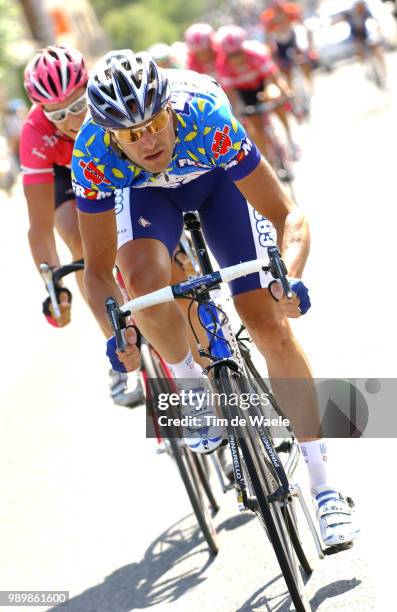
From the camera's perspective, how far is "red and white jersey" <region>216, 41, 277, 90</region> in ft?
51.4

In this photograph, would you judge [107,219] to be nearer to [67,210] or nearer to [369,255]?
[67,210]

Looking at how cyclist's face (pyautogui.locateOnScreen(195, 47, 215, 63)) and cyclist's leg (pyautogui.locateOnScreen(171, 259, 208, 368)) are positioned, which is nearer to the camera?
cyclist's leg (pyautogui.locateOnScreen(171, 259, 208, 368))

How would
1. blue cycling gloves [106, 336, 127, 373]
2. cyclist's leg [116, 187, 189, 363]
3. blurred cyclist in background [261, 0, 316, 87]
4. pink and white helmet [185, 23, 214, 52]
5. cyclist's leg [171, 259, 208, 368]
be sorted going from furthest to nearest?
blurred cyclist in background [261, 0, 316, 87]
pink and white helmet [185, 23, 214, 52]
cyclist's leg [171, 259, 208, 368]
cyclist's leg [116, 187, 189, 363]
blue cycling gloves [106, 336, 127, 373]

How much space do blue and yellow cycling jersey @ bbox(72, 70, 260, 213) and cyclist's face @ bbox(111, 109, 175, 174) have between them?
11 centimetres

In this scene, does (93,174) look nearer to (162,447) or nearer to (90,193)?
(90,193)

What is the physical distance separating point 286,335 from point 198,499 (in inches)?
41.0

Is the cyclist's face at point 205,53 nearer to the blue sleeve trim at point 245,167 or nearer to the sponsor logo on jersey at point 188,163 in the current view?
A: the sponsor logo on jersey at point 188,163

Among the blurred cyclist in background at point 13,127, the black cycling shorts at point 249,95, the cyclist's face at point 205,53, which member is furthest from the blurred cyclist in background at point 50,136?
Result: the blurred cyclist in background at point 13,127

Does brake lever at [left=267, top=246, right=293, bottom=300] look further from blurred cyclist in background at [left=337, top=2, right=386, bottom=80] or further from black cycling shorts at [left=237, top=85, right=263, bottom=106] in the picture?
blurred cyclist in background at [left=337, top=2, right=386, bottom=80]

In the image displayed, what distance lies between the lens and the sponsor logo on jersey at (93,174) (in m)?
5.29

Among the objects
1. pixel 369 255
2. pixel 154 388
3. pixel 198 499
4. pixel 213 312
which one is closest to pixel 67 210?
pixel 154 388

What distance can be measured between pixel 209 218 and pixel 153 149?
852 millimetres

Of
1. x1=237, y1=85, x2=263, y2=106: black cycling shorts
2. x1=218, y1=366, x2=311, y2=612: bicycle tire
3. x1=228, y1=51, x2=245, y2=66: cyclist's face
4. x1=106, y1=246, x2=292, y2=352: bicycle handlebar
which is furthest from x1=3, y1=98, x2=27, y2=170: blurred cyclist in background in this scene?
x1=218, y1=366, x2=311, y2=612: bicycle tire

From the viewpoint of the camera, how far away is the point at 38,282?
57.2 feet
